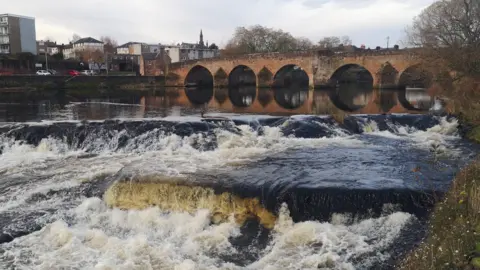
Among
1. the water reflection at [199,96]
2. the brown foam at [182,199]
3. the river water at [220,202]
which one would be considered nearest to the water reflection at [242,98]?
the water reflection at [199,96]

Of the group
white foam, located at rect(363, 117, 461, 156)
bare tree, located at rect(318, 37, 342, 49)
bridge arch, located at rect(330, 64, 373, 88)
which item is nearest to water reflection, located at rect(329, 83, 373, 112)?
white foam, located at rect(363, 117, 461, 156)

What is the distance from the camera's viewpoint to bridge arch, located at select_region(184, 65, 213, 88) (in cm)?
5831

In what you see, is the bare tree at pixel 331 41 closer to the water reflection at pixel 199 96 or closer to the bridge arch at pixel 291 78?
the bridge arch at pixel 291 78

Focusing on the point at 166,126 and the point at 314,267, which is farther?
the point at 166,126

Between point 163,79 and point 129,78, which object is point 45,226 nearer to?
point 129,78

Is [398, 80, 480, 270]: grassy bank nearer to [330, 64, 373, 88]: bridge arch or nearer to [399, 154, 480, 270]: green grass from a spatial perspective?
[399, 154, 480, 270]: green grass

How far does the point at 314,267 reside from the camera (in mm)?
6230

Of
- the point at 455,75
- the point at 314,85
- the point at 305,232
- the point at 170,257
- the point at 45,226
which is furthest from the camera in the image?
the point at 314,85

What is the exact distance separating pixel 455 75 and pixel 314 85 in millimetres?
22207

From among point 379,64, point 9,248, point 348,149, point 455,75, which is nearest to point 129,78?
point 379,64

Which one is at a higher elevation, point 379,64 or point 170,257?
point 379,64

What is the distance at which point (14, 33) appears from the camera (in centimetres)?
7275

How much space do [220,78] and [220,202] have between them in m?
49.4

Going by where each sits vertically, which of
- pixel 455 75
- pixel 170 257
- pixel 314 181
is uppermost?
pixel 455 75
